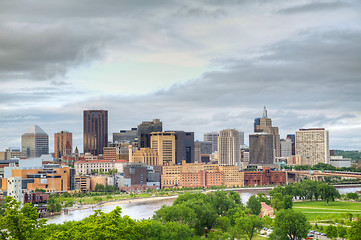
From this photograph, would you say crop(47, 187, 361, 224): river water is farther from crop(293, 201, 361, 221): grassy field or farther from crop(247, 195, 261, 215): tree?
crop(293, 201, 361, 221): grassy field

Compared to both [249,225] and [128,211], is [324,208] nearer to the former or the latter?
[128,211]

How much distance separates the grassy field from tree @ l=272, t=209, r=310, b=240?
26.6 metres

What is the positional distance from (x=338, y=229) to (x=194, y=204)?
23171 millimetres

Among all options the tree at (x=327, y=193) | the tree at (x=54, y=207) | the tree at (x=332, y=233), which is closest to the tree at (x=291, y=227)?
the tree at (x=332, y=233)

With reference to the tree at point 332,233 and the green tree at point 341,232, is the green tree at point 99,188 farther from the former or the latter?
the green tree at point 341,232

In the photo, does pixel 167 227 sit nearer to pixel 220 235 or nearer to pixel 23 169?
pixel 220 235

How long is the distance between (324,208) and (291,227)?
172ft

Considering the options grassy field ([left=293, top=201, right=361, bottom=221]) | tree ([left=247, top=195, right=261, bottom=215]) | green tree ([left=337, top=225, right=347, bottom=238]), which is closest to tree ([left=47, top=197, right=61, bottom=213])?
tree ([left=247, top=195, right=261, bottom=215])

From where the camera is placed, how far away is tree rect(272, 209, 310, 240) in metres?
80.4

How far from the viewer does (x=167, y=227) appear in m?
65.6

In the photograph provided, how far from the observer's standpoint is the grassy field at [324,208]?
116875mm

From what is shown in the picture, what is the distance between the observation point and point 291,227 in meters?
81.4

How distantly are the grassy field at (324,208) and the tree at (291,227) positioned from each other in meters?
26.6

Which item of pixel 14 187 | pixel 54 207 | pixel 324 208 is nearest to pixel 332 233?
pixel 324 208
